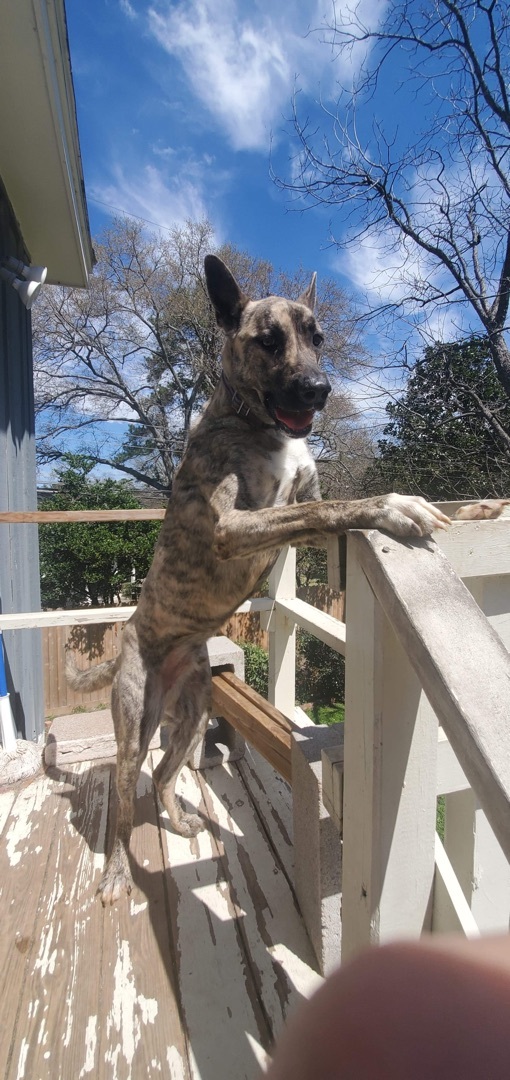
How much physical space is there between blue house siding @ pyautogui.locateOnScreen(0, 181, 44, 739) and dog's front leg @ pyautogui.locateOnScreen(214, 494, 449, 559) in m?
2.45

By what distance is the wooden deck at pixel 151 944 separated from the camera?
1.51 meters

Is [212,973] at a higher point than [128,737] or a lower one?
lower

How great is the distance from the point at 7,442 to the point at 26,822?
263cm

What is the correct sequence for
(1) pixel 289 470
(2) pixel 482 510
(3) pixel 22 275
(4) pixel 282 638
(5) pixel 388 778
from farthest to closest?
(3) pixel 22 275
(4) pixel 282 638
(1) pixel 289 470
(2) pixel 482 510
(5) pixel 388 778

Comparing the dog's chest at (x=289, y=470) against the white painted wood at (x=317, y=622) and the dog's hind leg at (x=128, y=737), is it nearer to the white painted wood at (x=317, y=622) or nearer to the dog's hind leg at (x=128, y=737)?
the white painted wood at (x=317, y=622)

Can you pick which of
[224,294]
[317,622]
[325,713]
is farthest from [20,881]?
[325,713]

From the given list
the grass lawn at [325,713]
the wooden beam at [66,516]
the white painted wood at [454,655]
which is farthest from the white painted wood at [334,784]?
the grass lawn at [325,713]

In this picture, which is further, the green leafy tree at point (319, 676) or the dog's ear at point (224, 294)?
the green leafy tree at point (319, 676)

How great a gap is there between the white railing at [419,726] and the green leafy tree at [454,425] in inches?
226

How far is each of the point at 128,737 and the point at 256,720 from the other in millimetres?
594

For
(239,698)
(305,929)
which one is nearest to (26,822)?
(239,698)

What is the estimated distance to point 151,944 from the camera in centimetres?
187

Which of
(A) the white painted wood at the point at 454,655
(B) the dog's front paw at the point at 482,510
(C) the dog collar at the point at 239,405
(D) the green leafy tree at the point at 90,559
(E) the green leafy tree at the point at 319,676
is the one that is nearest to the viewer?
(A) the white painted wood at the point at 454,655

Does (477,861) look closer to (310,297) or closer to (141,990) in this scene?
(141,990)
